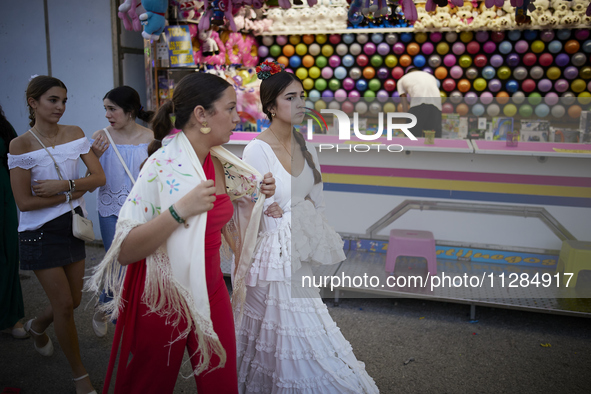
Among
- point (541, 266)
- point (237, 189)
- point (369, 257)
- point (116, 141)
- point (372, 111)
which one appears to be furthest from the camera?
point (372, 111)

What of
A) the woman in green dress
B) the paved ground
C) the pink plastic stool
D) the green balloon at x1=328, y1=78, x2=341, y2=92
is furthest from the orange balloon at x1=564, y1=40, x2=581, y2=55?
the woman in green dress

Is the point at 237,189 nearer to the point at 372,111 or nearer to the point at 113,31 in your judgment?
the point at 113,31

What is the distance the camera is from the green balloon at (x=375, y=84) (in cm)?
649

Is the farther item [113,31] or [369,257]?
[113,31]

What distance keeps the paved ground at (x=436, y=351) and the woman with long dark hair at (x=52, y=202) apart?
0.53 m

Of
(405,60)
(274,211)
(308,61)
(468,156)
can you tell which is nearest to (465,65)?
(405,60)

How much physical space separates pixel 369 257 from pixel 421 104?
151 centimetres

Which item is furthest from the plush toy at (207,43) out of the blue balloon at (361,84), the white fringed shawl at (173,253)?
the white fringed shawl at (173,253)

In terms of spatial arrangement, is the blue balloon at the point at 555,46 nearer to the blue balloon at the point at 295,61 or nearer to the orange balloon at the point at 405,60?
the orange balloon at the point at 405,60

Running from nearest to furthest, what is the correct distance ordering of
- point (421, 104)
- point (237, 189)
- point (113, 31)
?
1. point (237, 189)
2. point (421, 104)
3. point (113, 31)

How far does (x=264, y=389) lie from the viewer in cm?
225

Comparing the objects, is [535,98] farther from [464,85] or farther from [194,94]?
[194,94]

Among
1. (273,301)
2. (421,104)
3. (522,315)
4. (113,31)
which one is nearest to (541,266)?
(522,315)

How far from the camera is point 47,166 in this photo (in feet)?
8.33
